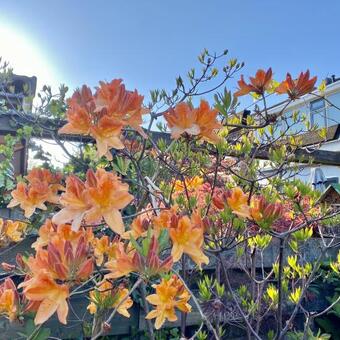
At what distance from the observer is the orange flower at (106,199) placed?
651mm

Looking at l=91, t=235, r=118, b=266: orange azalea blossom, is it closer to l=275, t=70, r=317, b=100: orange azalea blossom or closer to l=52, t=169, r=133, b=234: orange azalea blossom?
l=52, t=169, r=133, b=234: orange azalea blossom

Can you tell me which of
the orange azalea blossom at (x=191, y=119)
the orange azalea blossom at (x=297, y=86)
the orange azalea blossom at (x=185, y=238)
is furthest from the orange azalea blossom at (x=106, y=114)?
the orange azalea blossom at (x=297, y=86)

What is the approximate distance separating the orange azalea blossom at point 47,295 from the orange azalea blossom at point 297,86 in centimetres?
86

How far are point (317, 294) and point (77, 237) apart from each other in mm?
1809

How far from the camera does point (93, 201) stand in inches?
25.7

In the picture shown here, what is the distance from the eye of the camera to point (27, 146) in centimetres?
213

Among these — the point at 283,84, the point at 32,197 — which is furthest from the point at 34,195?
the point at 283,84

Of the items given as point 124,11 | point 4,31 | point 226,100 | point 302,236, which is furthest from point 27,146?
point 124,11

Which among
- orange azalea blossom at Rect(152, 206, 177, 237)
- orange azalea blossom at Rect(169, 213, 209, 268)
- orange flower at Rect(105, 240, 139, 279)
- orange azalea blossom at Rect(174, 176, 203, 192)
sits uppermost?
orange azalea blossom at Rect(174, 176, 203, 192)

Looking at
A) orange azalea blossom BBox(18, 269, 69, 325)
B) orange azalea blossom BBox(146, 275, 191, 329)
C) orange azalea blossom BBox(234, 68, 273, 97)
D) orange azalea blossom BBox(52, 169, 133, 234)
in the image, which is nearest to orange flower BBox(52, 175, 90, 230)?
orange azalea blossom BBox(52, 169, 133, 234)

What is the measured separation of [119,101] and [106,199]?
23 cm

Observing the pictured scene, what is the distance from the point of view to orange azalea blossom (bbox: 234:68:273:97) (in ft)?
3.51

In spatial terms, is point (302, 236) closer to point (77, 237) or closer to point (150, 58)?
point (77, 237)

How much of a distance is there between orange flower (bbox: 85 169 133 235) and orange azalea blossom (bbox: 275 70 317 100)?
2.21 ft
